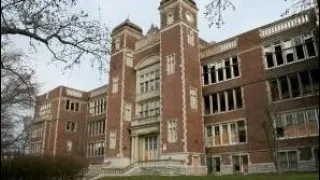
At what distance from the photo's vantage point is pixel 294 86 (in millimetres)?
27672

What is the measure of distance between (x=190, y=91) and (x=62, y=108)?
2400 cm

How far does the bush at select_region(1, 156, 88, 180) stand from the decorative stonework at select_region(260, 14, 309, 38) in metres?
18.8

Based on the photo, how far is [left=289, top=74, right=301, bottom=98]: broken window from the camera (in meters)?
27.2

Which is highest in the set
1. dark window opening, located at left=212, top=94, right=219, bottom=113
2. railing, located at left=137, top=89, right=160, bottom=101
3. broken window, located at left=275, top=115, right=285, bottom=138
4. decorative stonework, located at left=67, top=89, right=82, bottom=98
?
decorative stonework, located at left=67, top=89, right=82, bottom=98

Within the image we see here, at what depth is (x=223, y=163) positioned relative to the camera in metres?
30.5

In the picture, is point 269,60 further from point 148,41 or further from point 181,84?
point 148,41

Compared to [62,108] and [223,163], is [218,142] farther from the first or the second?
[62,108]

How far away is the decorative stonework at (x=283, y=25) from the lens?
2767 centimetres

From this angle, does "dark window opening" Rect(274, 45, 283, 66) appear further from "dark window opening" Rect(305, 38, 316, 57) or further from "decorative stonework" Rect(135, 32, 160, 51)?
"decorative stonework" Rect(135, 32, 160, 51)

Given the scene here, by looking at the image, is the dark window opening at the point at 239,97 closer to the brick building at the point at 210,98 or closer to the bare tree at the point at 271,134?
the brick building at the point at 210,98

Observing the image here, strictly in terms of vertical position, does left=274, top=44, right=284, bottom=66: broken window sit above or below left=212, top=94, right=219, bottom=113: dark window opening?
above

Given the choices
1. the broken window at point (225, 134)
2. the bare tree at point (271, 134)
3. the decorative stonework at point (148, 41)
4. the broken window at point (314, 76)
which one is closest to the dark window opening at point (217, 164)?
the broken window at point (225, 134)

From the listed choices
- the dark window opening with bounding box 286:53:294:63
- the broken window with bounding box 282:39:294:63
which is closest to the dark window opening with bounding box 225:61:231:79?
the broken window with bounding box 282:39:294:63

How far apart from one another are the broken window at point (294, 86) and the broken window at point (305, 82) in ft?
1.29
